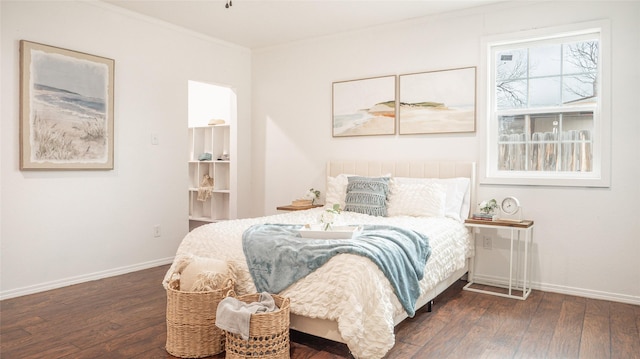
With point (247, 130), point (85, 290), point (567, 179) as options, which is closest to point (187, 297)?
point (85, 290)

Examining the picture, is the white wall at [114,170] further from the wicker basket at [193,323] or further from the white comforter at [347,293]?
the wicker basket at [193,323]

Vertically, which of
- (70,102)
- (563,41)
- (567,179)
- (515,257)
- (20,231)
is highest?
(563,41)

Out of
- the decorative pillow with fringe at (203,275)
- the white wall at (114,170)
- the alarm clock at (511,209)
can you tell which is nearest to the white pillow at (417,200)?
the alarm clock at (511,209)

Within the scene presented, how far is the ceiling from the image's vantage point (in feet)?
13.4

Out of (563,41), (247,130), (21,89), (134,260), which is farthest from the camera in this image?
(247,130)

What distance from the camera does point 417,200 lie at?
3.88 meters

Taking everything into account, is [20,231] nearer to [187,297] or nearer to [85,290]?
[85,290]

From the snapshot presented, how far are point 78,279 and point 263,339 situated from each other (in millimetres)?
2590

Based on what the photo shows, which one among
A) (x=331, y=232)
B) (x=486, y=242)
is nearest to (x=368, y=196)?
(x=486, y=242)

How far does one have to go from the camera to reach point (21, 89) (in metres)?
3.55

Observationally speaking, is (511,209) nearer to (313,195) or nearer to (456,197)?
(456,197)

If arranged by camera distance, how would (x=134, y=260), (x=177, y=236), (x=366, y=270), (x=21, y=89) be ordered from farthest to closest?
1. (x=177, y=236)
2. (x=134, y=260)
3. (x=21, y=89)
4. (x=366, y=270)

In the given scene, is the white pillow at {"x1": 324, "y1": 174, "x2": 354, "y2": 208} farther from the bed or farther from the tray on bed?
the tray on bed

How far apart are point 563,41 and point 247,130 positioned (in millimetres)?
3626
